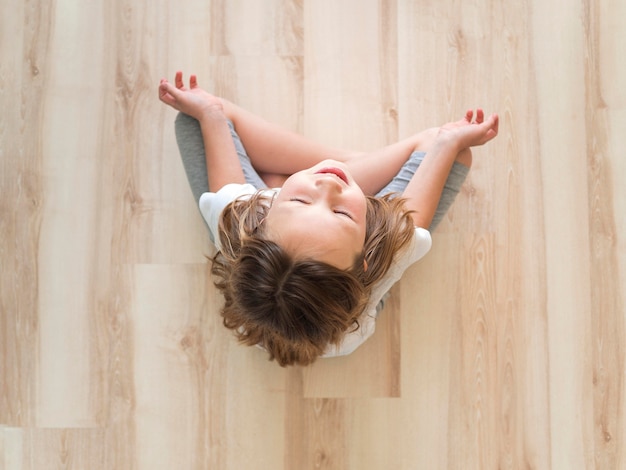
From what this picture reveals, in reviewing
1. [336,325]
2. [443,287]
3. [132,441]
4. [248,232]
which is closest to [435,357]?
[443,287]

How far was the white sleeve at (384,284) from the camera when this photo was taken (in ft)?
3.03

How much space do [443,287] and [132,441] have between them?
0.62 m

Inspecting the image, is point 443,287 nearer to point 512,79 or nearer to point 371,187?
point 371,187

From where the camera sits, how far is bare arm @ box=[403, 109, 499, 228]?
3.16 ft

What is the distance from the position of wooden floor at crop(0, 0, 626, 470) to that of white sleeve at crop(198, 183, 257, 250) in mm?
118

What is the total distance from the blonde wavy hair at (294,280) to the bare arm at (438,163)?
51mm

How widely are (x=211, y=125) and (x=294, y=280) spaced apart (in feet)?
1.19

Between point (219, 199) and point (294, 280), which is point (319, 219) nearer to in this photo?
point (294, 280)

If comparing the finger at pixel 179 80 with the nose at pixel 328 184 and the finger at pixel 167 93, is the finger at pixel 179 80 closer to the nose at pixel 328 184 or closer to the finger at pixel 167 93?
the finger at pixel 167 93

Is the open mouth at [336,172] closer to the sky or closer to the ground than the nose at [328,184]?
closer to the sky

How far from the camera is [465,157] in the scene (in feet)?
3.29

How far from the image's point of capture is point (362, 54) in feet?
3.56

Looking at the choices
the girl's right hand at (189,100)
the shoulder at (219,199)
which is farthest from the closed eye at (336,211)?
the girl's right hand at (189,100)

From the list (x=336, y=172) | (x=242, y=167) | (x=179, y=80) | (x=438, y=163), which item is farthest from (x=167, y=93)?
(x=438, y=163)
